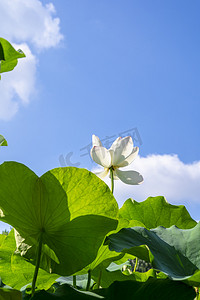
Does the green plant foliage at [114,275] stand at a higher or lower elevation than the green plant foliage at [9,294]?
higher

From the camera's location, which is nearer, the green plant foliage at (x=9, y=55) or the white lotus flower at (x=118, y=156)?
the green plant foliage at (x=9, y=55)

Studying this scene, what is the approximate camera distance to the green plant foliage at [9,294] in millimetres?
486

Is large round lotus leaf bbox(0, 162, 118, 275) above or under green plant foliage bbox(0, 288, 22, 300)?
above

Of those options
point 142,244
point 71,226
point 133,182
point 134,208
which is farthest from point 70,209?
point 133,182

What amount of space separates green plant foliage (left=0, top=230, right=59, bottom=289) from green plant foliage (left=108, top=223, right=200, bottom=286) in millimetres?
237

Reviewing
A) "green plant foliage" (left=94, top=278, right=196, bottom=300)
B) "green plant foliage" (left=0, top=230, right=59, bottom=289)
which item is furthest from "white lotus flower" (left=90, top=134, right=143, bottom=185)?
"green plant foliage" (left=94, top=278, right=196, bottom=300)

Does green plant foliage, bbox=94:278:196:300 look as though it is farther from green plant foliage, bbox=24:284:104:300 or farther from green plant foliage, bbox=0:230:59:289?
green plant foliage, bbox=0:230:59:289

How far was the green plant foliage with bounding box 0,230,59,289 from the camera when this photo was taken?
0.70 metres

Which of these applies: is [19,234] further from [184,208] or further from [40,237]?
[184,208]

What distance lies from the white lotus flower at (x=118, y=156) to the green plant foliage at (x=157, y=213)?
0.39 meters

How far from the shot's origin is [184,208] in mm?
806

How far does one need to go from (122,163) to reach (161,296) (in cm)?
79

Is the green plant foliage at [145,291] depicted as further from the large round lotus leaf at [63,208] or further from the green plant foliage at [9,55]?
the green plant foliage at [9,55]

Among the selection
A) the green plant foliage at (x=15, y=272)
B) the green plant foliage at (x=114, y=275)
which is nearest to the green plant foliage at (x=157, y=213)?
the green plant foliage at (x=114, y=275)
